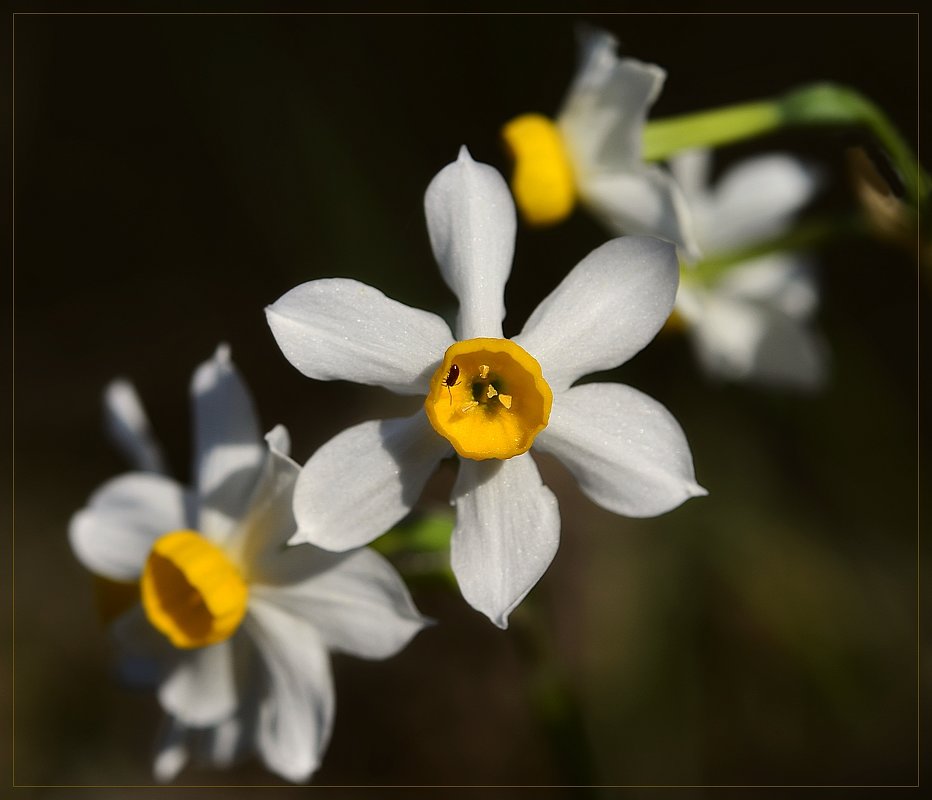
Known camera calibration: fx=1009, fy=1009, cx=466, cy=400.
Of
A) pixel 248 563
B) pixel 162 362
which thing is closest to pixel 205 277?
pixel 162 362

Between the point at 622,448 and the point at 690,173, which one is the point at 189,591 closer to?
the point at 622,448

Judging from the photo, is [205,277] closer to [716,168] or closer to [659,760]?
[716,168]

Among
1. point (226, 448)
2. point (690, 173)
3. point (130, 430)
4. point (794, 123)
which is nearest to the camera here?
point (226, 448)

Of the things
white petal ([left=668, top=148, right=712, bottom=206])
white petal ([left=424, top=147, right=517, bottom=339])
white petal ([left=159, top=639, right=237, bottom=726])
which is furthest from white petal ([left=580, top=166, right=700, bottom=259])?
white petal ([left=159, top=639, right=237, bottom=726])

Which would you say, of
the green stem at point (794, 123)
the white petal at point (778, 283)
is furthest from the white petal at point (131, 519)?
the white petal at point (778, 283)

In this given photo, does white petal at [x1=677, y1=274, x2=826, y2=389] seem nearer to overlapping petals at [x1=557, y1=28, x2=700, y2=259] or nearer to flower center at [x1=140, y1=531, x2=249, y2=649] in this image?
overlapping petals at [x1=557, y1=28, x2=700, y2=259]

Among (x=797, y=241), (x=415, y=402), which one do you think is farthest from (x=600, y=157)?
(x=415, y=402)
